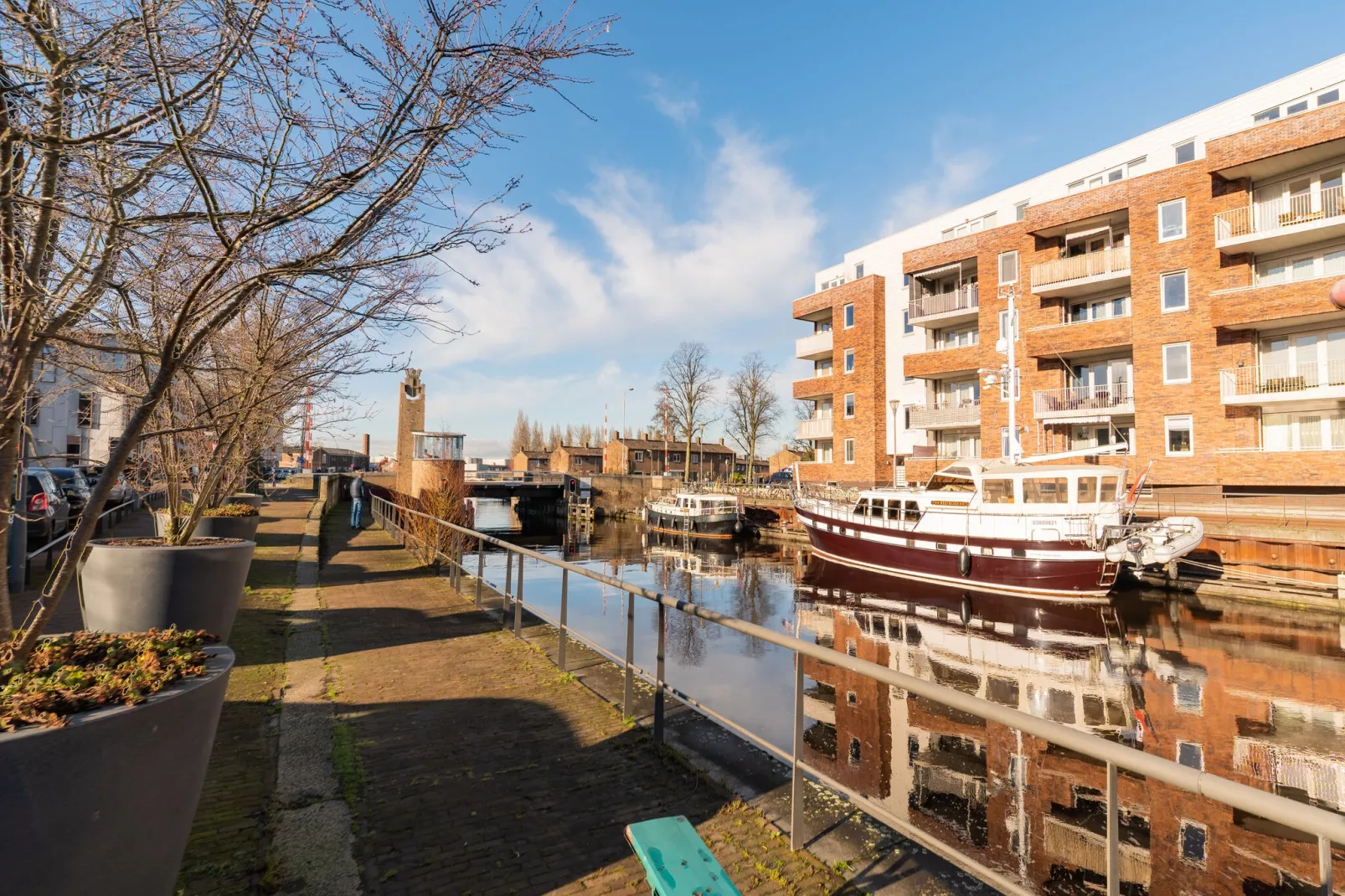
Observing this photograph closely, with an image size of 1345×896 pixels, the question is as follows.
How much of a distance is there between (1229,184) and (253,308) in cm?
3003

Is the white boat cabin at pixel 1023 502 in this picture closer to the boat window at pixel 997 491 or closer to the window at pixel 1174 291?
the boat window at pixel 997 491

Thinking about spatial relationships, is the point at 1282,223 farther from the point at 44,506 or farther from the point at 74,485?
the point at 74,485

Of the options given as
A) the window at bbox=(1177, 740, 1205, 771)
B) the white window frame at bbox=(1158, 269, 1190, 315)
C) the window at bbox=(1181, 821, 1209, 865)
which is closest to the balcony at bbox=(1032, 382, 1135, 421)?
the white window frame at bbox=(1158, 269, 1190, 315)

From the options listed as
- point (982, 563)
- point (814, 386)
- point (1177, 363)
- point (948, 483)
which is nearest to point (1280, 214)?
point (1177, 363)

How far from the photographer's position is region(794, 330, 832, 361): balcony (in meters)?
38.6

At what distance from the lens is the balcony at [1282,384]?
2022cm

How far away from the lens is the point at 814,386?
38.9m

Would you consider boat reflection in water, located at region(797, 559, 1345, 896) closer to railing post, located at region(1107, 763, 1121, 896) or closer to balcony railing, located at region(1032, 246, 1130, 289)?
railing post, located at region(1107, 763, 1121, 896)

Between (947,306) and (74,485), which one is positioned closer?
(74,485)

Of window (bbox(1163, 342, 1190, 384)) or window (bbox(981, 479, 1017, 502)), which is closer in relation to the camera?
window (bbox(981, 479, 1017, 502))

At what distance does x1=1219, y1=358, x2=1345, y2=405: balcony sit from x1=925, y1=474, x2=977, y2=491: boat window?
884 centimetres

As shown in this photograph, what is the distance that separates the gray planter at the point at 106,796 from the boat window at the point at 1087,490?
20.7 meters

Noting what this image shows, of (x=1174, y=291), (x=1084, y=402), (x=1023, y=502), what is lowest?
(x=1023, y=502)

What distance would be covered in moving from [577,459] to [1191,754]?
8493cm
